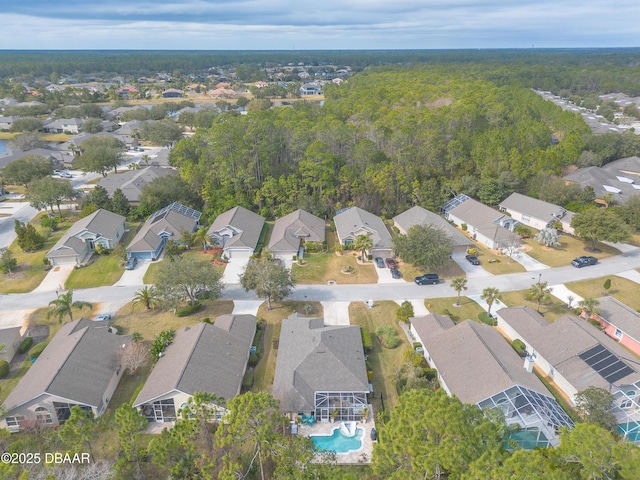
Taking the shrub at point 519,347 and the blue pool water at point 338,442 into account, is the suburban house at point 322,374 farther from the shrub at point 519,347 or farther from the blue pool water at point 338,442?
the shrub at point 519,347

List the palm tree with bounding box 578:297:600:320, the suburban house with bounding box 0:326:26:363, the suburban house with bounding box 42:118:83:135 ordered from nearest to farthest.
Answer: the suburban house with bounding box 0:326:26:363 → the palm tree with bounding box 578:297:600:320 → the suburban house with bounding box 42:118:83:135

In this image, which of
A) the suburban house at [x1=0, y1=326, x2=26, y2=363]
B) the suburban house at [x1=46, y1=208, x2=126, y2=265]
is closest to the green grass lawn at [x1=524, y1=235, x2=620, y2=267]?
the suburban house at [x1=46, y1=208, x2=126, y2=265]

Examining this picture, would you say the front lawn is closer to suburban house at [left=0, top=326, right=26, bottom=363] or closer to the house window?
suburban house at [left=0, top=326, right=26, bottom=363]

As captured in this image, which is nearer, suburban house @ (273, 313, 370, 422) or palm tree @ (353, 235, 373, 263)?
suburban house @ (273, 313, 370, 422)

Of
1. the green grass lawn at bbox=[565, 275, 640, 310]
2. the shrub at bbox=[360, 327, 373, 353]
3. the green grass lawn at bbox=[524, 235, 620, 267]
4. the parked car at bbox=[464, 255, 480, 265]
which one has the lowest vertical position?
the green grass lawn at bbox=[524, 235, 620, 267]

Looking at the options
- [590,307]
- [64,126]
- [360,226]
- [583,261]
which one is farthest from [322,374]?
[64,126]

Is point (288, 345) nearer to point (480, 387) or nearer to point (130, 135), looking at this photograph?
point (480, 387)

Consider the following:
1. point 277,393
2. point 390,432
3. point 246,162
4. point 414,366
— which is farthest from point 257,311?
point 246,162
